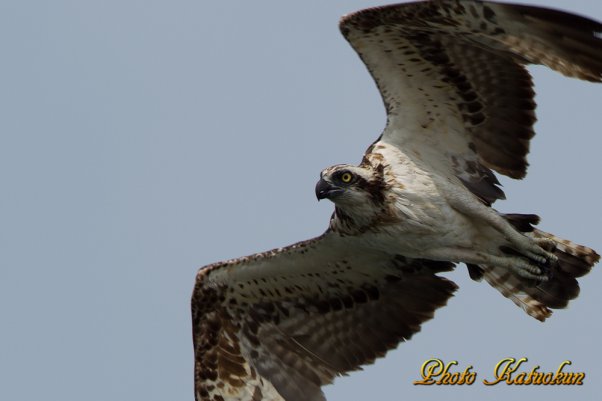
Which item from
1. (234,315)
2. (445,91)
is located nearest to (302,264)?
(234,315)

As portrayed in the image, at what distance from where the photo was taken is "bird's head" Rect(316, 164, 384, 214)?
18.2 metres

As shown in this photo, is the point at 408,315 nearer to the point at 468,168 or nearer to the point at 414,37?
the point at 468,168

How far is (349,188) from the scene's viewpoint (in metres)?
18.2

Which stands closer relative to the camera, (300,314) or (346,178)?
(346,178)

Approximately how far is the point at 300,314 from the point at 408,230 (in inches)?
86.6

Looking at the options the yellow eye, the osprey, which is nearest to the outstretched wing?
the osprey

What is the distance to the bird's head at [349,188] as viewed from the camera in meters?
18.2

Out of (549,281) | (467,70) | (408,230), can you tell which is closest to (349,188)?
(408,230)

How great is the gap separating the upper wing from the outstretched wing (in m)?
1.31

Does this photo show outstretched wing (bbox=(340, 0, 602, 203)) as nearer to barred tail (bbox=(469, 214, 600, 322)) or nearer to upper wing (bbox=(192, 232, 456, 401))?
barred tail (bbox=(469, 214, 600, 322))

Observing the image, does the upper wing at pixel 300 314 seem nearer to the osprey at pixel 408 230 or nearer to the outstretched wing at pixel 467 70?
the osprey at pixel 408 230

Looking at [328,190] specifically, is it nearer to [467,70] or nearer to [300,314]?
[467,70]

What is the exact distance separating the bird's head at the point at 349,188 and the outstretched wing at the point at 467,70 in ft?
2.79

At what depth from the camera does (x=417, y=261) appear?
19.6 m
